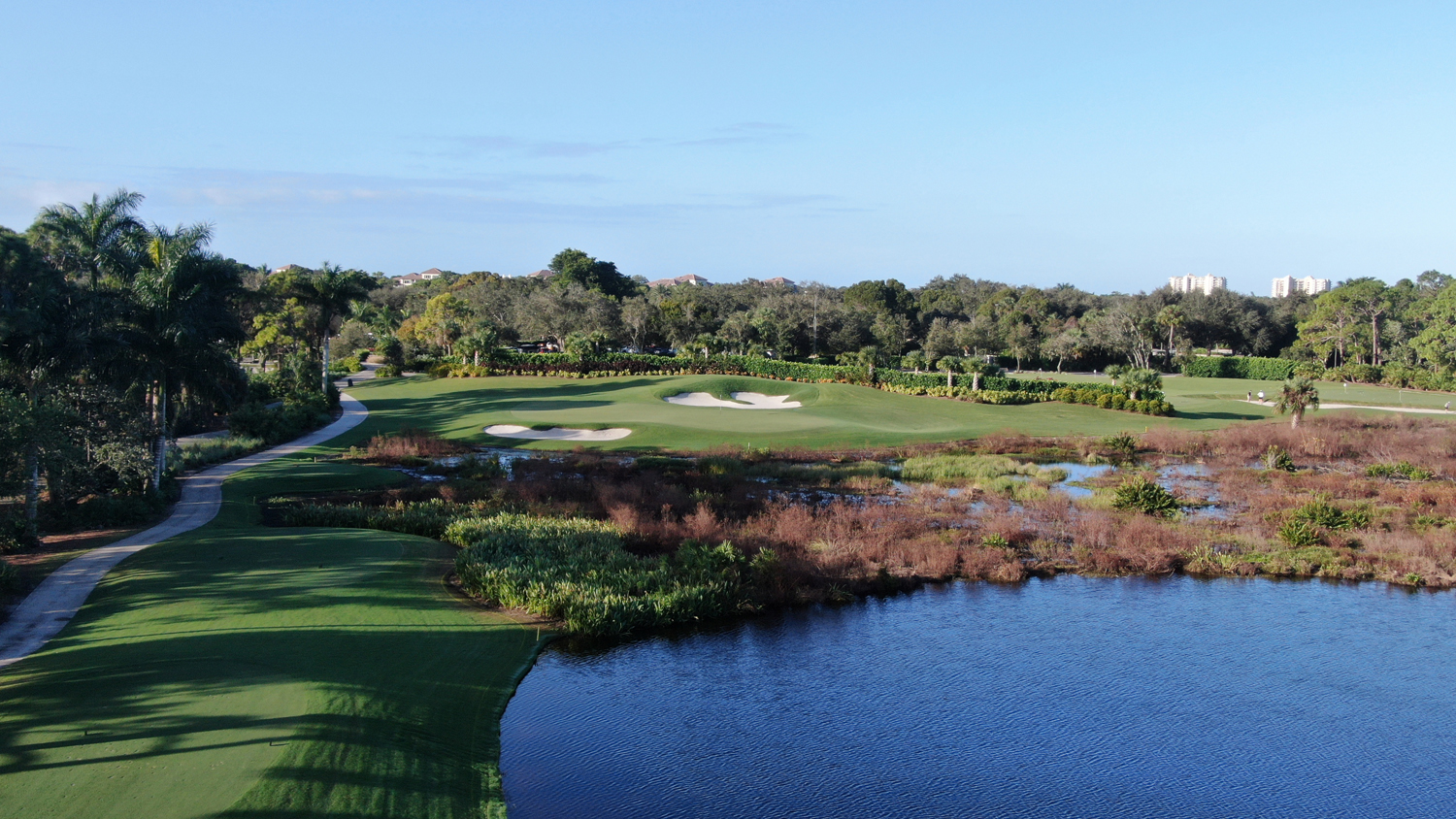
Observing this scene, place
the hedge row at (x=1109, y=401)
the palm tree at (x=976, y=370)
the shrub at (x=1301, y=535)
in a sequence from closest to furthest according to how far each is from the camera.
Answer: the shrub at (x=1301, y=535) < the hedge row at (x=1109, y=401) < the palm tree at (x=976, y=370)

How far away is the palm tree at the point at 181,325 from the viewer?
93.2 feet

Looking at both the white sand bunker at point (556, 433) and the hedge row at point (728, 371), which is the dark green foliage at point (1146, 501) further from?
the hedge row at point (728, 371)

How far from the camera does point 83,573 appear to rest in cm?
1855

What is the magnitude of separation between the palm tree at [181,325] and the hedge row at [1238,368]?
77967mm

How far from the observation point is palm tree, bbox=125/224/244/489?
28.4 meters

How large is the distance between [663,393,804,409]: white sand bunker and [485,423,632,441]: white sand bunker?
1078 centimetres

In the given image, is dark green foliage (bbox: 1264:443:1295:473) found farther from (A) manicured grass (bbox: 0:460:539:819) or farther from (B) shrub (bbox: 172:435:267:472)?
(B) shrub (bbox: 172:435:267:472)

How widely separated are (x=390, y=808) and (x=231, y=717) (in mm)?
2654

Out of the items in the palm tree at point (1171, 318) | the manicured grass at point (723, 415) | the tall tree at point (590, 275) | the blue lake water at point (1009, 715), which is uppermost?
the tall tree at point (590, 275)

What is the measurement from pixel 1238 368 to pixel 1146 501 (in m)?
66.3

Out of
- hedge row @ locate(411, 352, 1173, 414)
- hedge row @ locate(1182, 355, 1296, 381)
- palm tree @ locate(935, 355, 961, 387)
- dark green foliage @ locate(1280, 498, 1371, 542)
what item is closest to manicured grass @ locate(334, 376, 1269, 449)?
palm tree @ locate(935, 355, 961, 387)

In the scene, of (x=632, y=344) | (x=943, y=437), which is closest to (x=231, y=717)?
(x=943, y=437)

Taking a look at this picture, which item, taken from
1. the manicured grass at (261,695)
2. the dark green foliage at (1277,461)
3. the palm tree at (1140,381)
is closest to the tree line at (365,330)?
the manicured grass at (261,695)

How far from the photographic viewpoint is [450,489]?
28.5m
